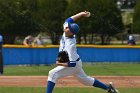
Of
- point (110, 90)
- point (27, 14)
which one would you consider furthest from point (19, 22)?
point (110, 90)

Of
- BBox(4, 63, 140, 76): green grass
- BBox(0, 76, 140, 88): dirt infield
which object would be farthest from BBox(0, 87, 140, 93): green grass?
BBox(4, 63, 140, 76): green grass

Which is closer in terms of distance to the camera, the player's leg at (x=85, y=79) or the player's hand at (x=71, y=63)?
the player's hand at (x=71, y=63)

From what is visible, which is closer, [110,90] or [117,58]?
[110,90]

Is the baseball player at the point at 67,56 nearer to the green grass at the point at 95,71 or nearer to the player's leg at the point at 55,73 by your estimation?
the player's leg at the point at 55,73

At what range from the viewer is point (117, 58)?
29.8 metres

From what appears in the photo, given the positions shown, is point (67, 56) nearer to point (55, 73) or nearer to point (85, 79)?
point (55, 73)

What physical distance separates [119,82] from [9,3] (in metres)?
25.4

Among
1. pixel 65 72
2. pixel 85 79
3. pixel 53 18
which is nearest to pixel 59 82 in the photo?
pixel 85 79

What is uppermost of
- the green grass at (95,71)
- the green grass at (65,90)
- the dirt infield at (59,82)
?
the green grass at (65,90)

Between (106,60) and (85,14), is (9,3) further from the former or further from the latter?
(85,14)

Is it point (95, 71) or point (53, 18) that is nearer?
point (95, 71)

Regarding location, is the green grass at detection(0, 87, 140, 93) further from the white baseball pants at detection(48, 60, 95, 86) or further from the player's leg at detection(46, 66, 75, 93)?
the player's leg at detection(46, 66, 75, 93)

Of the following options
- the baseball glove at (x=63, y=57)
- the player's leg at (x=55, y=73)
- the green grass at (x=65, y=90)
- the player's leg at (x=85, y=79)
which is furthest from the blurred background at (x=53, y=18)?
the baseball glove at (x=63, y=57)

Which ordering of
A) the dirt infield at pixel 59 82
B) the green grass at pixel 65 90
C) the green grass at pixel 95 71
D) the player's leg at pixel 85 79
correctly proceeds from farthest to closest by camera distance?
1. the green grass at pixel 95 71
2. the dirt infield at pixel 59 82
3. the green grass at pixel 65 90
4. the player's leg at pixel 85 79
